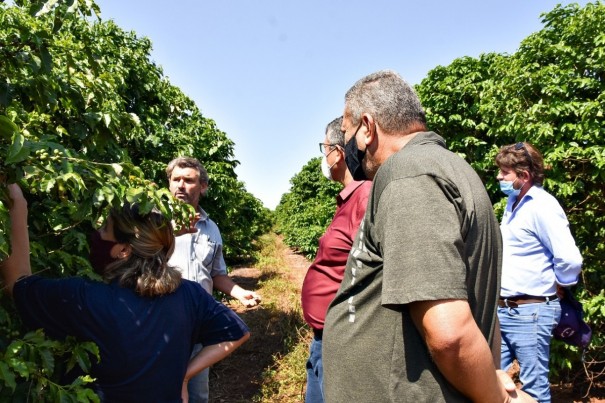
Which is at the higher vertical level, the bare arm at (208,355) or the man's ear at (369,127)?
the man's ear at (369,127)

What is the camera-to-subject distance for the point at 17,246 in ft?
5.53

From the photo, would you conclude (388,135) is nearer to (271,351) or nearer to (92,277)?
(92,277)

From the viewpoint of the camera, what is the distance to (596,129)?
4316 millimetres

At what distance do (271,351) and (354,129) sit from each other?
21.4 feet

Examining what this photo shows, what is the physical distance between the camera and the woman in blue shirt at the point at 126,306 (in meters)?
1.70

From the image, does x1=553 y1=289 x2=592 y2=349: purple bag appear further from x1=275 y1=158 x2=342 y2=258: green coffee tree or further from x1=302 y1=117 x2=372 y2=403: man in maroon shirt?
x1=275 y1=158 x2=342 y2=258: green coffee tree

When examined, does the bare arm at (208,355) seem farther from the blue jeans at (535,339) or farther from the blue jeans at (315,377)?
the blue jeans at (535,339)

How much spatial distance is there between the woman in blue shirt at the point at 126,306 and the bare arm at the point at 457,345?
39.3 inches

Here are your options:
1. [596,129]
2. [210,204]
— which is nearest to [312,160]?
[210,204]

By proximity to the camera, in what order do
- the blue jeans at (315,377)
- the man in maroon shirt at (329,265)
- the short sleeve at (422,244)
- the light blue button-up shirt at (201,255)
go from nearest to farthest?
the short sleeve at (422,244)
the man in maroon shirt at (329,265)
the blue jeans at (315,377)
the light blue button-up shirt at (201,255)

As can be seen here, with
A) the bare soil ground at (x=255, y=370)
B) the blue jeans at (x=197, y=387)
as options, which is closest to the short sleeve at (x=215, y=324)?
the blue jeans at (x=197, y=387)

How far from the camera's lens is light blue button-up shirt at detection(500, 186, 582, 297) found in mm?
3137

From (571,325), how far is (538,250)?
59 cm

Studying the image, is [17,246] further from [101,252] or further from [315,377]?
[315,377]
